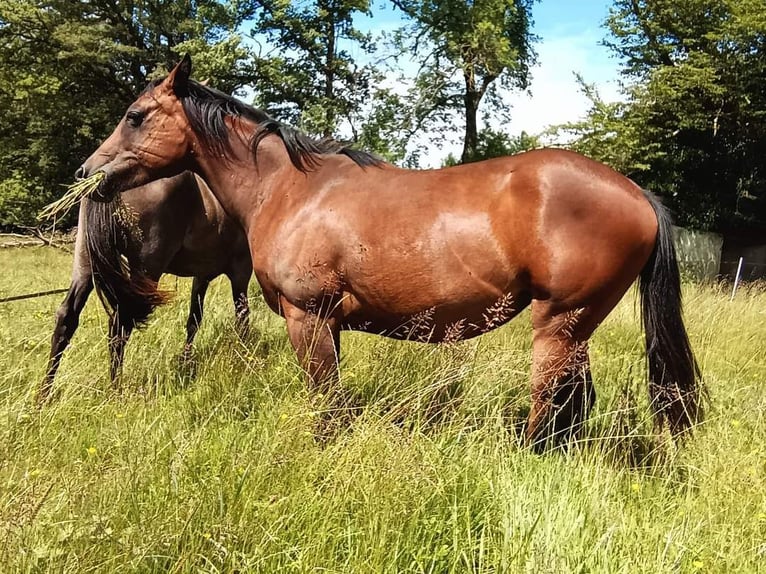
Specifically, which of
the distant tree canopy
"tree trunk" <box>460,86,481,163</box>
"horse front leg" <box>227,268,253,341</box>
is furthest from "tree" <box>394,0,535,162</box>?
"horse front leg" <box>227,268,253,341</box>

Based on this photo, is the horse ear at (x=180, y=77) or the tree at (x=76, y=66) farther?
the tree at (x=76, y=66)

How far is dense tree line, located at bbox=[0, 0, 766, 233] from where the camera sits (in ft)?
46.0

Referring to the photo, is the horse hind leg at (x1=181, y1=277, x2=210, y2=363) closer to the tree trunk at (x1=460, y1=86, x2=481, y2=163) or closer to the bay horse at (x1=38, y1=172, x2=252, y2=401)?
the bay horse at (x1=38, y1=172, x2=252, y2=401)

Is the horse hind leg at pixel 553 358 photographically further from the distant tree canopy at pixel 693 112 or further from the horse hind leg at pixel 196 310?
the distant tree canopy at pixel 693 112

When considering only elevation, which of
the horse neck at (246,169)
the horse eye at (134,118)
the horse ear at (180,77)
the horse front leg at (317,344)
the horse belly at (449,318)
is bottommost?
the horse front leg at (317,344)

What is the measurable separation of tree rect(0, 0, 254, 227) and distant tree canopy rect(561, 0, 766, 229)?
11046 millimetres

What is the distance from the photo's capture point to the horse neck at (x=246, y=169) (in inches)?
133

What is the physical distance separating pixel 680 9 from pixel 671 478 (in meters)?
14.8

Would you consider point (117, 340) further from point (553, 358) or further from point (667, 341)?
point (667, 341)

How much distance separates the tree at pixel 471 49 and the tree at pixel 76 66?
20.5 ft

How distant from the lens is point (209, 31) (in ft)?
66.3

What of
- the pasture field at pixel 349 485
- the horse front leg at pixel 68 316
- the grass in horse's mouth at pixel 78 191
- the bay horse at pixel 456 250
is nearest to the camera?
the pasture field at pixel 349 485

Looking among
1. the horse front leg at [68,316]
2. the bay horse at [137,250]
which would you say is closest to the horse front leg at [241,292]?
the bay horse at [137,250]

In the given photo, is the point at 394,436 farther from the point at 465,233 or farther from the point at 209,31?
the point at 209,31
